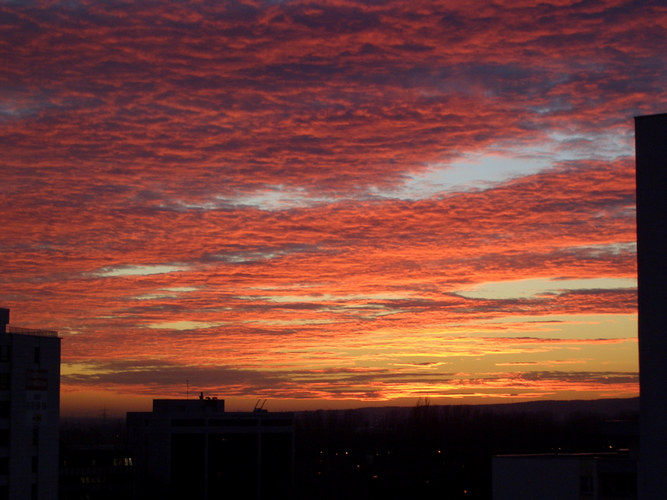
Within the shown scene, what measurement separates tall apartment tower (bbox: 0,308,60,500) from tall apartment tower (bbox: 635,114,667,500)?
64431mm

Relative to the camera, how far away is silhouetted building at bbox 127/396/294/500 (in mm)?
173625

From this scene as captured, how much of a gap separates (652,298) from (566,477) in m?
26.3

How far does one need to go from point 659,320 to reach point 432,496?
145 m

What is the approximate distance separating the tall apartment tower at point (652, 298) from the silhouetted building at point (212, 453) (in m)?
135

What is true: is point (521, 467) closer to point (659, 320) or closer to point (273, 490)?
point (659, 320)

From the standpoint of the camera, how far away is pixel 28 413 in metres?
91.4

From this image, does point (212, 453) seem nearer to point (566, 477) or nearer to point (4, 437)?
point (4, 437)

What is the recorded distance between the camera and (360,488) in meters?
198

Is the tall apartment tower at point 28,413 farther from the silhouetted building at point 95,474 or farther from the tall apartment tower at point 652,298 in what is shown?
the tall apartment tower at point 652,298

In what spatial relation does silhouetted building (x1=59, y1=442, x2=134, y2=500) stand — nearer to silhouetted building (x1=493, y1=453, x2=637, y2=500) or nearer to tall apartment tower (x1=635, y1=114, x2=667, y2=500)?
silhouetted building (x1=493, y1=453, x2=637, y2=500)

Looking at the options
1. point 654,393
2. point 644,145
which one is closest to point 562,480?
point 654,393

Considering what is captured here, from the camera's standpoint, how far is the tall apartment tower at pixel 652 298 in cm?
4872

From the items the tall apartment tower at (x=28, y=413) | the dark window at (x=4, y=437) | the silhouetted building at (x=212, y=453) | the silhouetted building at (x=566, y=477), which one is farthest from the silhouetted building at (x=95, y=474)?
the silhouetted building at (x=566, y=477)

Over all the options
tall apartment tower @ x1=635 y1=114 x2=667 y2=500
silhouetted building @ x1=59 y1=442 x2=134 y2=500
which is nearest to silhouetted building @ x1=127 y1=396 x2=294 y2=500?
silhouetted building @ x1=59 y1=442 x2=134 y2=500
